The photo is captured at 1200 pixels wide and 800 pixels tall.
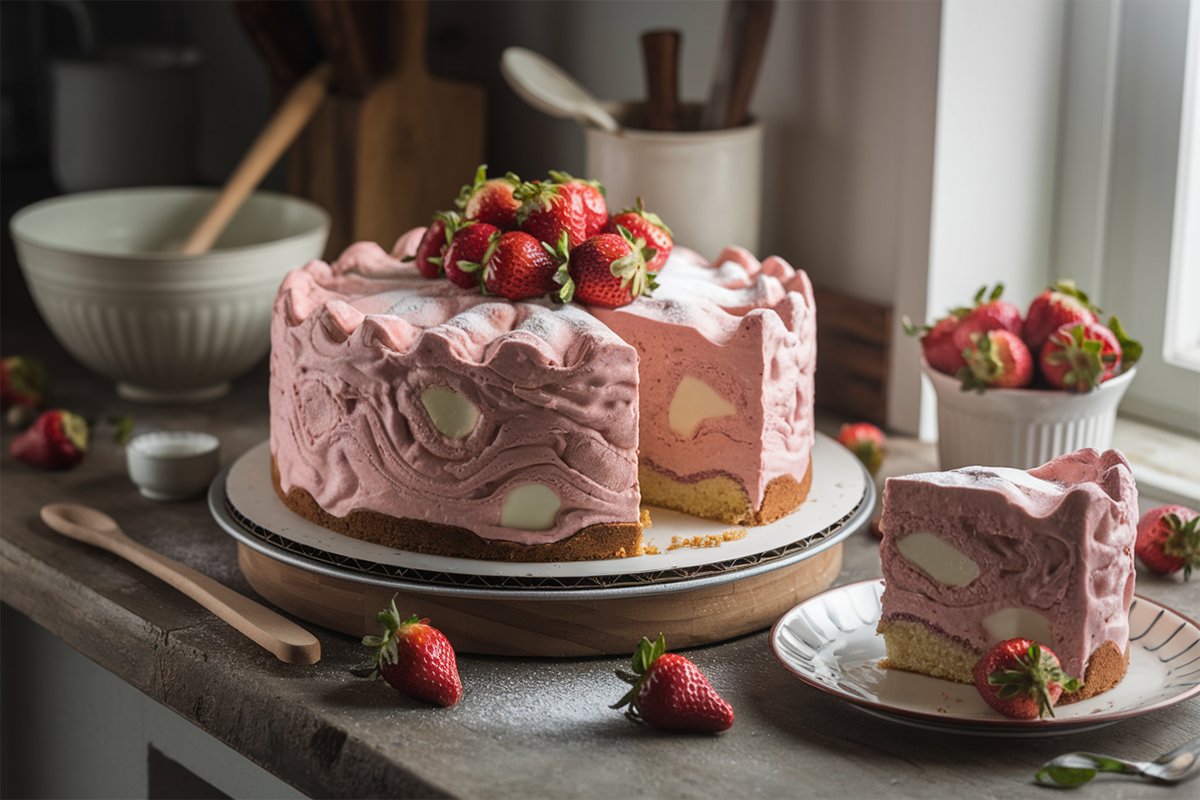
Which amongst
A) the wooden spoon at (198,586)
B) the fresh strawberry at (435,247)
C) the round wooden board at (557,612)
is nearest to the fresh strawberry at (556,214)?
the fresh strawberry at (435,247)

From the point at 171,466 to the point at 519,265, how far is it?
0.65 meters

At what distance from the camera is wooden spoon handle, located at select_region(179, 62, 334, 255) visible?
2340 mm

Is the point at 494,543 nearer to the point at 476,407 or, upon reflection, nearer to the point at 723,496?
the point at 476,407

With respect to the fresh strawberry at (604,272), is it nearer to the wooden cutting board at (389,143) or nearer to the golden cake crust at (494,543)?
the golden cake crust at (494,543)

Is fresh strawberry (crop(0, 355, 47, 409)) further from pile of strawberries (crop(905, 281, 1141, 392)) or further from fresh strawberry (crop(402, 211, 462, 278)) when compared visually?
pile of strawberries (crop(905, 281, 1141, 392))

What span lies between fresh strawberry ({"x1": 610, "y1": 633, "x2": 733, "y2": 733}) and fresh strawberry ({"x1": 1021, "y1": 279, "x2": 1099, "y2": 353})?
0.75 meters

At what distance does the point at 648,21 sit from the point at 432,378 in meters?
1.25

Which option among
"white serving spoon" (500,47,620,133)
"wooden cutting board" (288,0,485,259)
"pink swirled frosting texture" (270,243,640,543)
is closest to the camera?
"pink swirled frosting texture" (270,243,640,543)

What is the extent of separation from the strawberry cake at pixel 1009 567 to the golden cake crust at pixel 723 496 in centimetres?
25

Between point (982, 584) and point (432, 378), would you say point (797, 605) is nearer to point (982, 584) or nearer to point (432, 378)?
point (982, 584)

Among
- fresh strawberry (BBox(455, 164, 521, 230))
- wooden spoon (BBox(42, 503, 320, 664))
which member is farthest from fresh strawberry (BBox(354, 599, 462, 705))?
fresh strawberry (BBox(455, 164, 521, 230))

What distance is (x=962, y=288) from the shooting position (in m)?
2.17

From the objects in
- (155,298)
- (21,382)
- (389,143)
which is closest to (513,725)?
(155,298)

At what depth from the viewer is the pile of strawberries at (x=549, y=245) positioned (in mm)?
1598
